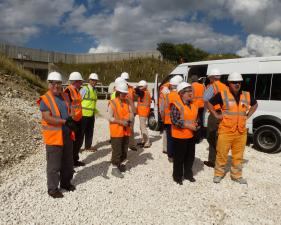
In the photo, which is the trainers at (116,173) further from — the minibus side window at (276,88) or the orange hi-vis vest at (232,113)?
the minibus side window at (276,88)

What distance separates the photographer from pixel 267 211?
4.59 meters

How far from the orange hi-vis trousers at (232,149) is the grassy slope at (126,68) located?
29668mm

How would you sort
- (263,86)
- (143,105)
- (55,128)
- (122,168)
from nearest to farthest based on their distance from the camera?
(55,128), (122,168), (263,86), (143,105)

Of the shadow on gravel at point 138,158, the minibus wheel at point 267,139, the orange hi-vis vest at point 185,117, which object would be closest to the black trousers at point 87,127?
the shadow on gravel at point 138,158

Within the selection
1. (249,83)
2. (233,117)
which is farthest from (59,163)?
(249,83)

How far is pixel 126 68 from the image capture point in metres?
39.8

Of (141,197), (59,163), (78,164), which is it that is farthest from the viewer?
(78,164)

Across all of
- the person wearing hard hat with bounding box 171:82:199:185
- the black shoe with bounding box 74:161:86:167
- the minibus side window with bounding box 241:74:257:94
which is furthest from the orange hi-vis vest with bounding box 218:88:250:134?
the black shoe with bounding box 74:161:86:167

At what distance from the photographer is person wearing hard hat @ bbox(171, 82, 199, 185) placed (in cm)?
520

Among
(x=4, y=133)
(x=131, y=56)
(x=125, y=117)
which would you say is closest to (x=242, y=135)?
(x=125, y=117)

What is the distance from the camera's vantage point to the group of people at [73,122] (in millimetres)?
4574

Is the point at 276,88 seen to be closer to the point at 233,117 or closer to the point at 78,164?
the point at 233,117

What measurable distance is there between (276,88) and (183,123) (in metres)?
3.37

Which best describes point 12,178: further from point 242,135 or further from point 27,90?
point 27,90
